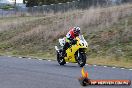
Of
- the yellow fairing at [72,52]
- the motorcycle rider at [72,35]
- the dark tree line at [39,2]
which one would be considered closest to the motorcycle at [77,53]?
the yellow fairing at [72,52]

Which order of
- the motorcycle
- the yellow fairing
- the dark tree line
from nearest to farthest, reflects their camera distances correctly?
the motorcycle, the yellow fairing, the dark tree line

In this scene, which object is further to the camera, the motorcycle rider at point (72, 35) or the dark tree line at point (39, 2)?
the dark tree line at point (39, 2)

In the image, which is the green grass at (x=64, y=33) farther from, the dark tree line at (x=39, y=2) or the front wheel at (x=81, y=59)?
the dark tree line at (x=39, y=2)

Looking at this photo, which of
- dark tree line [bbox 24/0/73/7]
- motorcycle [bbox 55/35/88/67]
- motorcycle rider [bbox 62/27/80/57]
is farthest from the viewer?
dark tree line [bbox 24/0/73/7]

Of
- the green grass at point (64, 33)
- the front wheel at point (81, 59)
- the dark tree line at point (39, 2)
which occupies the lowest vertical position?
the dark tree line at point (39, 2)

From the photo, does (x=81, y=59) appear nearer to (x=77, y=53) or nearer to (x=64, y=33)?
(x=77, y=53)

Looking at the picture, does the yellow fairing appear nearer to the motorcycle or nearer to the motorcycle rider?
the motorcycle

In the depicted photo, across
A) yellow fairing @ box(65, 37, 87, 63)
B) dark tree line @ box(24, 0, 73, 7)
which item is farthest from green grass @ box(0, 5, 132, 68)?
dark tree line @ box(24, 0, 73, 7)

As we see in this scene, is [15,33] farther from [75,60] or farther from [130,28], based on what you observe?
[75,60]

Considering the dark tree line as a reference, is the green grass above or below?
above

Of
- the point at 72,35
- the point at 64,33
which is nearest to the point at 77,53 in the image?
the point at 72,35

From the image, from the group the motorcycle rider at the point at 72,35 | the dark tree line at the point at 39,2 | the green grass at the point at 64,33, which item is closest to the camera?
the motorcycle rider at the point at 72,35

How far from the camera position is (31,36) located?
131ft

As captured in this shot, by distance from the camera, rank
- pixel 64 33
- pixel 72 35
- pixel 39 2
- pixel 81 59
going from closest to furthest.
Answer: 1. pixel 81 59
2. pixel 72 35
3. pixel 64 33
4. pixel 39 2
